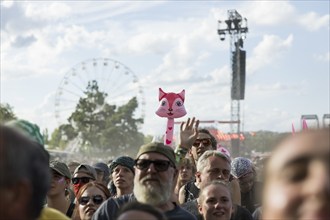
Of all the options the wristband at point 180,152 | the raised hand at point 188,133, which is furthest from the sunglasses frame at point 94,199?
the raised hand at point 188,133

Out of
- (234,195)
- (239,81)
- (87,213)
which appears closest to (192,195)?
(234,195)

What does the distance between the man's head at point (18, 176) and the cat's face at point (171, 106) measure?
19.6 feet

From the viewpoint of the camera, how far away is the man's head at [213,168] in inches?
190

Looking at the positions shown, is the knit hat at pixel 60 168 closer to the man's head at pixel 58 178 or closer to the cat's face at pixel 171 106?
the man's head at pixel 58 178

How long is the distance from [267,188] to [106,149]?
65510 mm

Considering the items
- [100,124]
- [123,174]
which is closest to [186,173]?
[123,174]

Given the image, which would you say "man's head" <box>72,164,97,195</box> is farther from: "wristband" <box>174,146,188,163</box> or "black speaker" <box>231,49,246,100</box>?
"black speaker" <box>231,49,246,100</box>

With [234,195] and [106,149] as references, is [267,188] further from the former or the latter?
[106,149]

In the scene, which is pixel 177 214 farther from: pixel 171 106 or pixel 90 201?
pixel 171 106

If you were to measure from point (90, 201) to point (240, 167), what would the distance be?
2.13 metres

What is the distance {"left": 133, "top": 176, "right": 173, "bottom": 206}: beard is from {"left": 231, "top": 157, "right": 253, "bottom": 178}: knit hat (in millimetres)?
2469

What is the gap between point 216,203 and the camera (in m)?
4.21

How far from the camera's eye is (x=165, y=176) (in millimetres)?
3625

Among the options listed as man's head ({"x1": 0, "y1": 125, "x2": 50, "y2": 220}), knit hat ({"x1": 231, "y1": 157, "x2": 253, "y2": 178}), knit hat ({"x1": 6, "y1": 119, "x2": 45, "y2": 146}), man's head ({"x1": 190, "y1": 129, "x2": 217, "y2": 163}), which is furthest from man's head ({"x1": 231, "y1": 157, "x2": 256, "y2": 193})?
man's head ({"x1": 0, "y1": 125, "x2": 50, "y2": 220})
